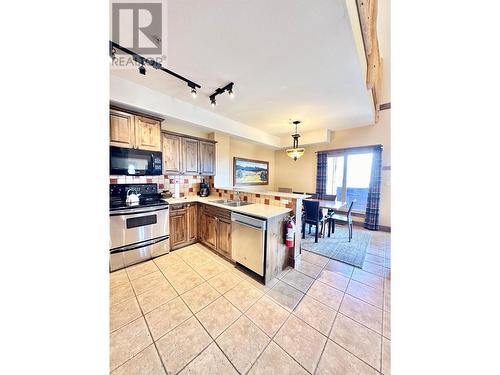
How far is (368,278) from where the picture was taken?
2.23m

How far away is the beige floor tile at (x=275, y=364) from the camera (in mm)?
1161

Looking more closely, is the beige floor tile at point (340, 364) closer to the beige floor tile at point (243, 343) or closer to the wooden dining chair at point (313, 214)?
the beige floor tile at point (243, 343)

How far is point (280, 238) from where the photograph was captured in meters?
2.26

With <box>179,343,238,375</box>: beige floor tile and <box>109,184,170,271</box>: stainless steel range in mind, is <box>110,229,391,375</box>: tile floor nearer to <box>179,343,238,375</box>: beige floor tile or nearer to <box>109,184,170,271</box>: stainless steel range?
<box>179,343,238,375</box>: beige floor tile

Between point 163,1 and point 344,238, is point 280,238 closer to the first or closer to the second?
point 344,238

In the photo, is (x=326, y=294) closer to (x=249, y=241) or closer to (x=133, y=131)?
(x=249, y=241)

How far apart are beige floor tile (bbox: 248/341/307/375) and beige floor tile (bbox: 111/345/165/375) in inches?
26.1

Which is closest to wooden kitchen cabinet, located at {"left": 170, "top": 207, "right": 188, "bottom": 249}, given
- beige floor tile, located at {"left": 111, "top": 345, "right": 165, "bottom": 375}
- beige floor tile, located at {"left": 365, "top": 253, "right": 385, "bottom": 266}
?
beige floor tile, located at {"left": 111, "top": 345, "right": 165, "bottom": 375}

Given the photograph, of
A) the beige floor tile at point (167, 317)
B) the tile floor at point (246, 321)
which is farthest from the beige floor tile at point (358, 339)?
the beige floor tile at point (167, 317)

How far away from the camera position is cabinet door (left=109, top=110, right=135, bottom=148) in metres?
2.33

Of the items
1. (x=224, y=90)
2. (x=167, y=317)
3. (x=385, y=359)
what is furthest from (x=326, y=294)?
(x=224, y=90)
